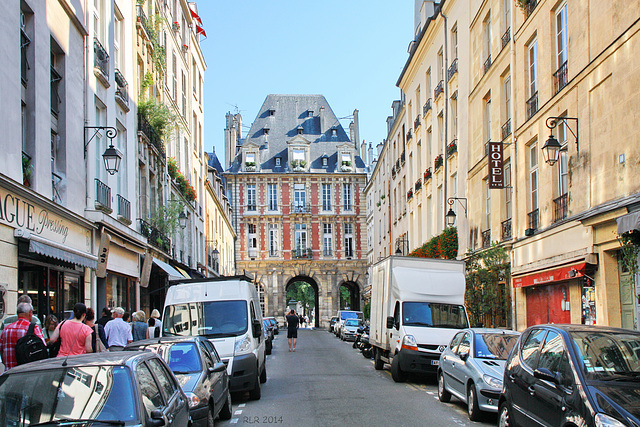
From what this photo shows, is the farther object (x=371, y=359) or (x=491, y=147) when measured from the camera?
(x=371, y=359)

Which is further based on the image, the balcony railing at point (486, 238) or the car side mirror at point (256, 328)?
the balcony railing at point (486, 238)

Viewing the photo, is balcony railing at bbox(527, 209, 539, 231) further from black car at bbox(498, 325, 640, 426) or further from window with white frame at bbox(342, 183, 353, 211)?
window with white frame at bbox(342, 183, 353, 211)

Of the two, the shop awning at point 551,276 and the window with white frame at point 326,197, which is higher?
the window with white frame at point 326,197

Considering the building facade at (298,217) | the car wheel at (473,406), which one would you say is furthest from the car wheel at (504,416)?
the building facade at (298,217)

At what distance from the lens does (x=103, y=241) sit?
1723 centimetres

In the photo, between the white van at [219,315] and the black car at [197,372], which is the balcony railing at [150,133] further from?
the black car at [197,372]

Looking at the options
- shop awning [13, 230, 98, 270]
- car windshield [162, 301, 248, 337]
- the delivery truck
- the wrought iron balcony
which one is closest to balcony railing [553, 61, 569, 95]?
the delivery truck

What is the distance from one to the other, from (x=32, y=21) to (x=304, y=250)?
53919 mm

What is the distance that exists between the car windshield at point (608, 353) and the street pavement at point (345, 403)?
3443mm

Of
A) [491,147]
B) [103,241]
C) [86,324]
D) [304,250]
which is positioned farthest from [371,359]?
[304,250]

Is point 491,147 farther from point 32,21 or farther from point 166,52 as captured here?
point 166,52

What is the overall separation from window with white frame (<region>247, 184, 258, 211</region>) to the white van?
172 ft

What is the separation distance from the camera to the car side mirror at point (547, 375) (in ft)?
21.8

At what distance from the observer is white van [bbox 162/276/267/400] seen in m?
12.9
